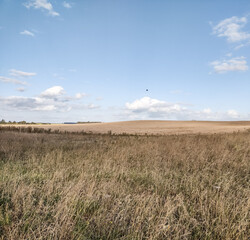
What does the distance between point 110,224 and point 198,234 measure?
1233mm

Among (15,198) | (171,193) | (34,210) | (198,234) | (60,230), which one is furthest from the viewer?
(171,193)

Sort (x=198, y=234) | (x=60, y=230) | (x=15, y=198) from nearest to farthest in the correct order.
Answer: (x=60, y=230), (x=198, y=234), (x=15, y=198)

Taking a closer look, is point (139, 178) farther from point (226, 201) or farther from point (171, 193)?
point (226, 201)

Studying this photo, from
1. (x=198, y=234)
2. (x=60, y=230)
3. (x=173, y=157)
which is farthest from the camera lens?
(x=173, y=157)

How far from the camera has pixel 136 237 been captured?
2.60 metres

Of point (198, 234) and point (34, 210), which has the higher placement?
point (34, 210)

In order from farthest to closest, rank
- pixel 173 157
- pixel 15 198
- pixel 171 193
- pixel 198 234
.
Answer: pixel 173 157, pixel 171 193, pixel 15 198, pixel 198 234

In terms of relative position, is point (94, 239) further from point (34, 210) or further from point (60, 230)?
point (34, 210)

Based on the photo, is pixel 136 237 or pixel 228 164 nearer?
pixel 136 237

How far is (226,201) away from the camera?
3.50 meters

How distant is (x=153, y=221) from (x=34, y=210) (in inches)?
70.7

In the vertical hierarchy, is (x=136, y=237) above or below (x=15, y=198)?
below

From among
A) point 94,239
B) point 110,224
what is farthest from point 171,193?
point 94,239

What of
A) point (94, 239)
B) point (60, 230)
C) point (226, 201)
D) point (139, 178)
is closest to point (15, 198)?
point (60, 230)
